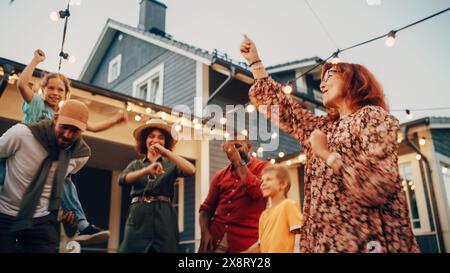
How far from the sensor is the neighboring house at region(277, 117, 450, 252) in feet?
17.7

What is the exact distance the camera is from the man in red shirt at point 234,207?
2.22 m

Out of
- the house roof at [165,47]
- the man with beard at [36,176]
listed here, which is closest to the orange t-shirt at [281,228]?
the man with beard at [36,176]

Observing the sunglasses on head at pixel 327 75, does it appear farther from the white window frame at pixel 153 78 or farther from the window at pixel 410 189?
the white window frame at pixel 153 78

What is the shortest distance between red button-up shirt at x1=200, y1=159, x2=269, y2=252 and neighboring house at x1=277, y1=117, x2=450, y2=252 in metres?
3.72

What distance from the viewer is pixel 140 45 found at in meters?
8.61

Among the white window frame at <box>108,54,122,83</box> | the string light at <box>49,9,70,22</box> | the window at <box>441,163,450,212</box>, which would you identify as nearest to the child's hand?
the string light at <box>49,9,70,22</box>

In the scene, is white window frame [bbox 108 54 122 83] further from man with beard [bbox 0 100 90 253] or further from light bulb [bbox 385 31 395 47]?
light bulb [bbox 385 31 395 47]

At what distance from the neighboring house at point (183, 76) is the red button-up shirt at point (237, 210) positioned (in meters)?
1.45

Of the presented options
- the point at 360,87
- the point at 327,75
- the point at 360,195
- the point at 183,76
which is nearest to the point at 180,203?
the point at 183,76

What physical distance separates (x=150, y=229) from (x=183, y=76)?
5.17m

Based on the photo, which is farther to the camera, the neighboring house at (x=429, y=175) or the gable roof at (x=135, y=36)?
the gable roof at (x=135, y=36)

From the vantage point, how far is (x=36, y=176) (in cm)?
211

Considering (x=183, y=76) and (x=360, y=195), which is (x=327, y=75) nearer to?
(x=360, y=195)

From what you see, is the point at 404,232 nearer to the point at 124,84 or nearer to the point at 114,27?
the point at 124,84
